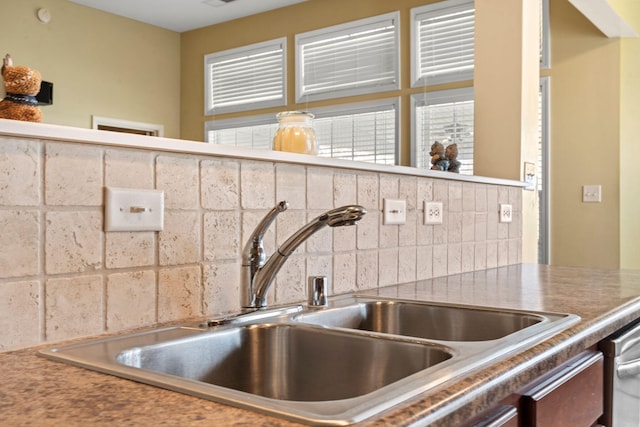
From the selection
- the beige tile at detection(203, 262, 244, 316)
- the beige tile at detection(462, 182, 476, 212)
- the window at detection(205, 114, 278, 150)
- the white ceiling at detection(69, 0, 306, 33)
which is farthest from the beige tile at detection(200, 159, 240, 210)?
the white ceiling at detection(69, 0, 306, 33)

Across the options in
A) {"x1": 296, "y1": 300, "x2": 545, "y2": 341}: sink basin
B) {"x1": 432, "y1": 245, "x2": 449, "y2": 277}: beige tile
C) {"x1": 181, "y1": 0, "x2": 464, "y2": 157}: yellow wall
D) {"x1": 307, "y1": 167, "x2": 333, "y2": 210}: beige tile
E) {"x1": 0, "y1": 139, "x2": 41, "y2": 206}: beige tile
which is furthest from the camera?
{"x1": 181, "y1": 0, "x2": 464, "y2": 157}: yellow wall

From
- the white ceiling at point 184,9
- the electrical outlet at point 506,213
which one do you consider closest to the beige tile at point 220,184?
the electrical outlet at point 506,213

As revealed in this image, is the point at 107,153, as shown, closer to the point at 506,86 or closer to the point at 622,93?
the point at 506,86

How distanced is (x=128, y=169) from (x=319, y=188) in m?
0.48

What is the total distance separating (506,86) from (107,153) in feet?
5.79

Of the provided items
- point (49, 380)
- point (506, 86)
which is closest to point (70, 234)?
point (49, 380)

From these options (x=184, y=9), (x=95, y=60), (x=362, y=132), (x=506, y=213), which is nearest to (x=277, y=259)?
(x=506, y=213)

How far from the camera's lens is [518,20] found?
2.30 metres

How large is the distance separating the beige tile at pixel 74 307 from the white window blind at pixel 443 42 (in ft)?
12.6

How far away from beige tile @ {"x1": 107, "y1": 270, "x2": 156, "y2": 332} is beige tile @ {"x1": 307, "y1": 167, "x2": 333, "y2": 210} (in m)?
0.43

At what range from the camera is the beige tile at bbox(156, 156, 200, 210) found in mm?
1038

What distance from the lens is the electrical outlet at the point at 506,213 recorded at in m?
2.21

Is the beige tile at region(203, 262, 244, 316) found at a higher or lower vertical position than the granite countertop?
higher

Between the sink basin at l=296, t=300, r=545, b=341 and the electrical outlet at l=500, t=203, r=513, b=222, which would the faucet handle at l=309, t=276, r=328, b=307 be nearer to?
the sink basin at l=296, t=300, r=545, b=341
